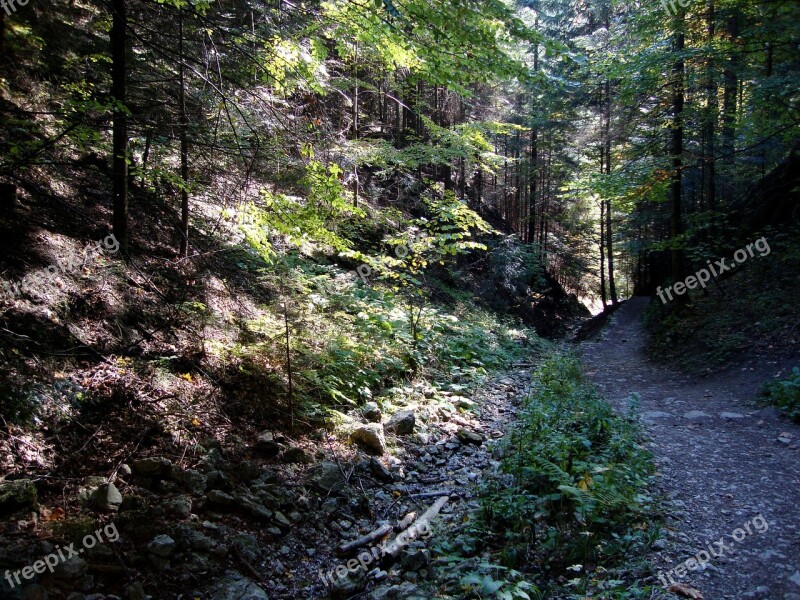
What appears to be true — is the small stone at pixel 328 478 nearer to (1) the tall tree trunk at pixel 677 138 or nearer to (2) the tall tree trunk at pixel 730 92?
(2) the tall tree trunk at pixel 730 92

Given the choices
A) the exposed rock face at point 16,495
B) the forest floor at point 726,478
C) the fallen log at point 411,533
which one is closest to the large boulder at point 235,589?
the fallen log at point 411,533

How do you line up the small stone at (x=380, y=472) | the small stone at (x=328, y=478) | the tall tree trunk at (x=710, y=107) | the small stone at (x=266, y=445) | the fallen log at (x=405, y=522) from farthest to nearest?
the tall tree trunk at (x=710, y=107) < the small stone at (x=380, y=472) < the small stone at (x=266, y=445) < the small stone at (x=328, y=478) < the fallen log at (x=405, y=522)

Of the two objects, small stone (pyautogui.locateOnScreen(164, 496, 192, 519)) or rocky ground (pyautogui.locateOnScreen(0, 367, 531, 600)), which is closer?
rocky ground (pyautogui.locateOnScreen(0, 367, 531, 600))

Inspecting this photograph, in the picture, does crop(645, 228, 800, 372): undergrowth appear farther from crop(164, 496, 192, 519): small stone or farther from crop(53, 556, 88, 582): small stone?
crop(53, 556, 88, 582): small stone

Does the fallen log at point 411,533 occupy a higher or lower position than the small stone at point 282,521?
lower

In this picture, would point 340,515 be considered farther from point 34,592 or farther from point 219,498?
point 34,592

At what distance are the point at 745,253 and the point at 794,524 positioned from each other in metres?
13.2

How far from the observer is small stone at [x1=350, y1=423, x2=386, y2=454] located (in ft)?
21.6

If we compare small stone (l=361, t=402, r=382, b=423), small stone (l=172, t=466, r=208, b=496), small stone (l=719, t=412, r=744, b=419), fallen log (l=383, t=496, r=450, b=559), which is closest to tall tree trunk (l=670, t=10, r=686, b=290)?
small stone (l=719, t=412, r=744, b=419)

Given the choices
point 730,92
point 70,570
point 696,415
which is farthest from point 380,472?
point 730,92

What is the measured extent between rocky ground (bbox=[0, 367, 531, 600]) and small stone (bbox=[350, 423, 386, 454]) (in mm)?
15

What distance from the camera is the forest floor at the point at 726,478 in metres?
3.63

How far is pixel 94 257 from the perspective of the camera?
6.38 meters

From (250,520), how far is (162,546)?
37.8 inches
